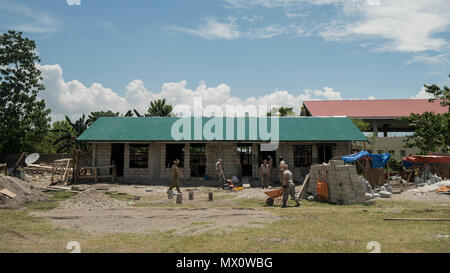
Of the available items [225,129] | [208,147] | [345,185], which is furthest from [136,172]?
[345,185]

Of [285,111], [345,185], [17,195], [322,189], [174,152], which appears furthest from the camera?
[285,111]

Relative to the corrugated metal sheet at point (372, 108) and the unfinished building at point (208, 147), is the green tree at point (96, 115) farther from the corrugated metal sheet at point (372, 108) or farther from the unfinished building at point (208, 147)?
the corrugated metal sheet at point (372, 108)

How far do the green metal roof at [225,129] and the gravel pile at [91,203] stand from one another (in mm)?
8130

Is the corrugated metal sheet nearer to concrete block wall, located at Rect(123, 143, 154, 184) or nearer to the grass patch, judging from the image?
concrete block wall, located at Rect(123, 143, 154, 184)

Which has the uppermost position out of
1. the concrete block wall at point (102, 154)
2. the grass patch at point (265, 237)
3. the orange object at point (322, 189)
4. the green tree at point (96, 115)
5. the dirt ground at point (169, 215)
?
the green tree at point (96, 115)

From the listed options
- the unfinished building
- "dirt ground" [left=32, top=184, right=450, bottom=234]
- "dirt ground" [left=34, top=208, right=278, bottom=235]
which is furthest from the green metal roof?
"dirt ground" [left=34, top=208, right=278, bottom=235]

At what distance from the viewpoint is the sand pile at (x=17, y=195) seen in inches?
476

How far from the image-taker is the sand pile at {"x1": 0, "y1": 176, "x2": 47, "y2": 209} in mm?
12078

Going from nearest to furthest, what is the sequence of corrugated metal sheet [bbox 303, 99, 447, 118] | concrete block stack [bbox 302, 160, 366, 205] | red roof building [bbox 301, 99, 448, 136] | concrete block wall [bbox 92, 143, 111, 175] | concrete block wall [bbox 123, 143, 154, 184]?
concrete block stack [bbox 302, 160, 366, 205] → concrete block wall [bbox 123, 143, 154, 184] → concrete block wall [bbox 92, 143, 111, 175] → red roof building [bbox 301, 99, 448, 136] → corrugated metal sheet [bbox 303, 99, 447, 118]

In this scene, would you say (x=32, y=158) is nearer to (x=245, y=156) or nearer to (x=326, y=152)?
(x=245, y=156)

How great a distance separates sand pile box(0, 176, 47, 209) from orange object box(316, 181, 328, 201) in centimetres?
1247

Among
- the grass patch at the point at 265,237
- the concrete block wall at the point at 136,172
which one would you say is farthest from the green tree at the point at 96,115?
the grass patch at the point at 265,237

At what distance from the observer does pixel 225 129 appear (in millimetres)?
22141

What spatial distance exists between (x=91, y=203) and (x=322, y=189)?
10008mm
